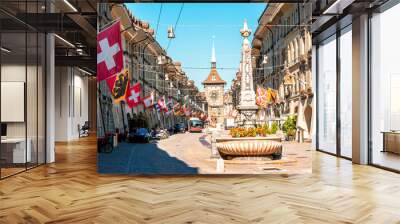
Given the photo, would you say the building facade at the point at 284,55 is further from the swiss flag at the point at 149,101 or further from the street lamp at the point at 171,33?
the swiss flag at the point at 149,101

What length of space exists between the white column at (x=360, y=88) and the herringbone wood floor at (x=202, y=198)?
3.75ft

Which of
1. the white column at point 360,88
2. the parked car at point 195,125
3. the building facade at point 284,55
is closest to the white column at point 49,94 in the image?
the parked car at point 195,125

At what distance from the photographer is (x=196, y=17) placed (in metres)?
6.77

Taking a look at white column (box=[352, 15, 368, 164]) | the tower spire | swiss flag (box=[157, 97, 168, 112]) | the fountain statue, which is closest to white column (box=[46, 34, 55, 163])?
swiss flag (box=[157, 97, 168, 112])

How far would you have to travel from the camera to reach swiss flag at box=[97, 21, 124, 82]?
251 inches

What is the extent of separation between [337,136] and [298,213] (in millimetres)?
6228

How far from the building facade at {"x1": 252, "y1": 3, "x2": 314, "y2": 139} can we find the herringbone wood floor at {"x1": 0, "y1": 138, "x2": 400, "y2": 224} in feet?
4.47

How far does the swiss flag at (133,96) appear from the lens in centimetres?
649

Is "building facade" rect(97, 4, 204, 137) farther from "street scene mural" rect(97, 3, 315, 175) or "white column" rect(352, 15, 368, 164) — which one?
"white column" rect(352, 15, 368, 164)

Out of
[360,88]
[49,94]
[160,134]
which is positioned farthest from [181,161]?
[360,88]

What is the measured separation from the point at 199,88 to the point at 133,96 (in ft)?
3.96

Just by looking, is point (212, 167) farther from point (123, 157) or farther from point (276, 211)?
point (276, 211)

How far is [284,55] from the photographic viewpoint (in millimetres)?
7312

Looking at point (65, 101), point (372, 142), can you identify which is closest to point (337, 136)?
point (372, 142)
